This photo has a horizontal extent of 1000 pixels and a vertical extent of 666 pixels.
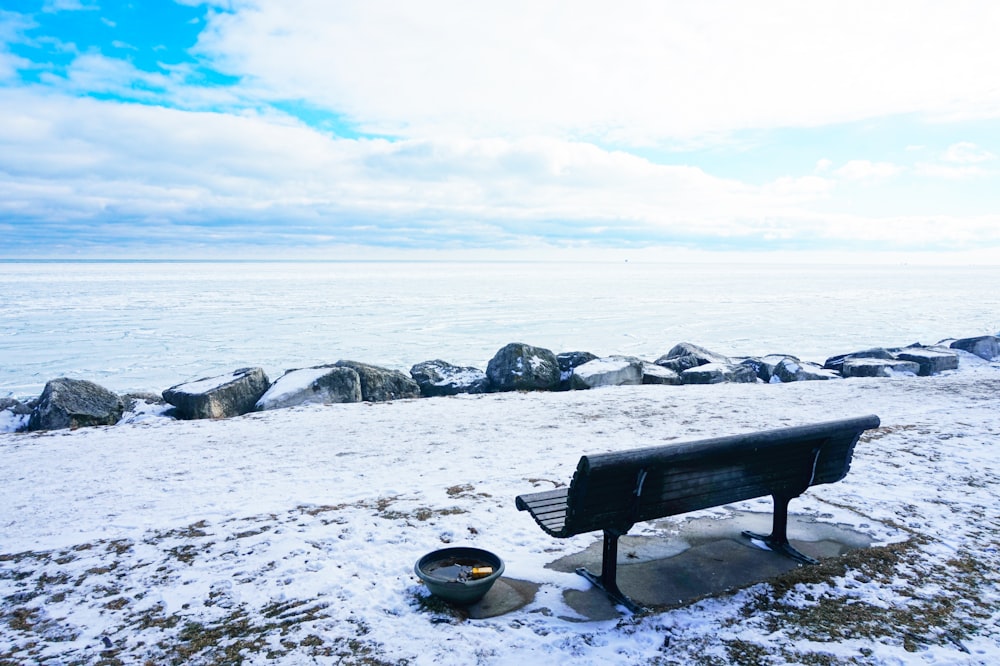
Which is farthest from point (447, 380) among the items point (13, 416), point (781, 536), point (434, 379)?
point (781, 536)

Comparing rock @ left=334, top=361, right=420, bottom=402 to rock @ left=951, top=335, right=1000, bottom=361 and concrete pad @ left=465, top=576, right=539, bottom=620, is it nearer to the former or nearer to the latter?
concrete pad @ left=465, top=576, right=539, bottom=620

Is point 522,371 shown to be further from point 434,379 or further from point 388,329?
point 388,329

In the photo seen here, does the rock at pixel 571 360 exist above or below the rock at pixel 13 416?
below

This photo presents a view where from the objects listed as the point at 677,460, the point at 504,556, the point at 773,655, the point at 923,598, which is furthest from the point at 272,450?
the point at 923,598

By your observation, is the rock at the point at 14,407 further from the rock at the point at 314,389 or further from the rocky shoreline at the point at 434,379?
the rock at the point at 314,389

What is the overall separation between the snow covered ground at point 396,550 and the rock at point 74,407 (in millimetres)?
733

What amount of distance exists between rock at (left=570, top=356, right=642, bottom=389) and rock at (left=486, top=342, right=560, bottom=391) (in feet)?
1.83

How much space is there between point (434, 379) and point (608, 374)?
3.71 metres

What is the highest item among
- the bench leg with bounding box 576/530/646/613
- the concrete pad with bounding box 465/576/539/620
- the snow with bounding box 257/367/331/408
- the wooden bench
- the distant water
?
the wooden bench

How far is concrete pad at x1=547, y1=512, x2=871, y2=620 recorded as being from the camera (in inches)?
171

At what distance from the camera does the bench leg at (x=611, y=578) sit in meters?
4.21

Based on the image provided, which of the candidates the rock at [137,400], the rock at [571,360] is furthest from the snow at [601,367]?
the rock at [137,400]

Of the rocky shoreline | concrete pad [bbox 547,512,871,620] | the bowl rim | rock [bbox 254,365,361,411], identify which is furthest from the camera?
rock [bbox 254,365,361,411]

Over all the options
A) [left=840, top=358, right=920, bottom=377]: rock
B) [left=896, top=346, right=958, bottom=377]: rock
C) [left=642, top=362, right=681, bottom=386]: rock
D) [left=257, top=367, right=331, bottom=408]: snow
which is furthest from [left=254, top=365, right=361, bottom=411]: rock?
[left=896, top=346, right=958, bottom=377]: rock
